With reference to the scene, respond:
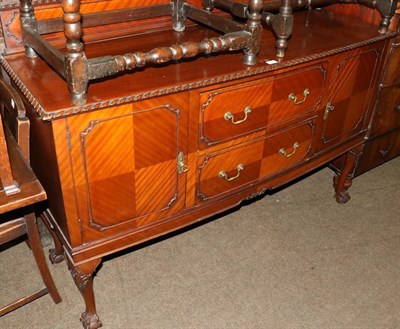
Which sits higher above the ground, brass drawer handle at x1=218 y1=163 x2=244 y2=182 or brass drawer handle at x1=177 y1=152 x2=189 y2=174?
brass drawer handle at x1=177 y1=152 x2=189 y2=174

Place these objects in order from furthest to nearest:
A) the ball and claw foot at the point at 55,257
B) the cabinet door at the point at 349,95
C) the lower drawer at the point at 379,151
→ the lower drawer at the point at 379,151 < the ball and claw foot at the point at 55,257 < the cabinet door at the point at 349,95

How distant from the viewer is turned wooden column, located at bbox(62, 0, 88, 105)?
1362 millimetres

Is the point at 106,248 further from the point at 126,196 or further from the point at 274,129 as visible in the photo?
the point at 274,129

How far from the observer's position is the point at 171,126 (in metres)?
1.73

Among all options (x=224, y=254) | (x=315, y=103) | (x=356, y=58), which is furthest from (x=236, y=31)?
(x=224, y=254)

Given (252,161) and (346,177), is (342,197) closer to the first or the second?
(346,177)

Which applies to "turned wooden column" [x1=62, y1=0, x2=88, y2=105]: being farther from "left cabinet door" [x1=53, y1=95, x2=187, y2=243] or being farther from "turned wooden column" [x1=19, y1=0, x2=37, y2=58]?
"turned wooden column" [x1=19, y1=0, x2=37, y2=58]

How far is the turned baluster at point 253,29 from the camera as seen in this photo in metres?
1.75

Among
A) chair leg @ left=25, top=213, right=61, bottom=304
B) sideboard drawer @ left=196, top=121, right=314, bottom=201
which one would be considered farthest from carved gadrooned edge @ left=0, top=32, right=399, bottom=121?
chair leg @ left=25, top=213, right=61, bottom=304

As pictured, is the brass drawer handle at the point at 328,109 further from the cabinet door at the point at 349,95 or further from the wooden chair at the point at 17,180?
the wooden chair at the point at 17,180

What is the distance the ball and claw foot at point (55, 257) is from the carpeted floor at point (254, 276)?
0.04 meters

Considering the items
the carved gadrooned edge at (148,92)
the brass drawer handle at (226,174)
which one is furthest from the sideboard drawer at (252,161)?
the carved gadrooned edge at (148,92)

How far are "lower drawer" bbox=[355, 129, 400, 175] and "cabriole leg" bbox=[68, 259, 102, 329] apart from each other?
6.05 ft

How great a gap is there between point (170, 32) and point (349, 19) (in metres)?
1.04
